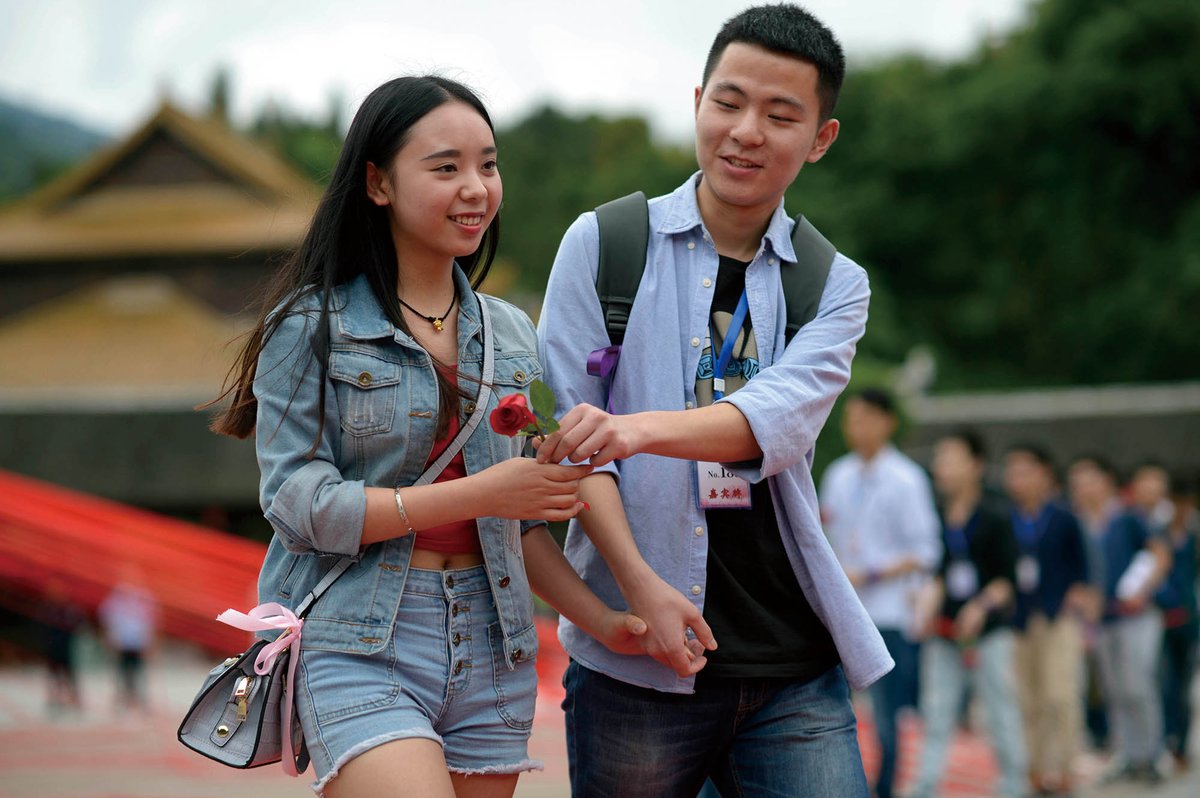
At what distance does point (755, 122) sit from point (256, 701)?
1278 mm

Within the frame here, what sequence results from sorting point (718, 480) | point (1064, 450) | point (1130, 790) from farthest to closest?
point (1064, 450) < point (1130, 790) < point (718, 480)

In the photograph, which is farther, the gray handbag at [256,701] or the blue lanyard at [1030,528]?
the blue lanyard at [1030,528]

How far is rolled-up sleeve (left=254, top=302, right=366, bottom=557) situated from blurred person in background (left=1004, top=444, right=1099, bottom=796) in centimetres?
596

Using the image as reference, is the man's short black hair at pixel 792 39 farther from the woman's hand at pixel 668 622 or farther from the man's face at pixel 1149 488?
the man's face at pixel 1149 488

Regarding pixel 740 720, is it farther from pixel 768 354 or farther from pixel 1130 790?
pixel 1130 790

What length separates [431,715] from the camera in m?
2.37

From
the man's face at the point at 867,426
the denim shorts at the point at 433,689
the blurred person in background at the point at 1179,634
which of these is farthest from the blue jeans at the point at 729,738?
the blurred person in background at the point at 1179,634

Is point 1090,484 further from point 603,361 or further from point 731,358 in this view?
point 603,361

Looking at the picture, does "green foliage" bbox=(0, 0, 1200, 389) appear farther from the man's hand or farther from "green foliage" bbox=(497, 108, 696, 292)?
the man's hand

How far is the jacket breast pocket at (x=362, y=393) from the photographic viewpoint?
7.68ft

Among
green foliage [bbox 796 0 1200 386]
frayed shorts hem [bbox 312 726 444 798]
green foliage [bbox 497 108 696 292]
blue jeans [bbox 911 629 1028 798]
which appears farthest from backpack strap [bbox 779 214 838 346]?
green foliage [bbox 497 108 696 292]

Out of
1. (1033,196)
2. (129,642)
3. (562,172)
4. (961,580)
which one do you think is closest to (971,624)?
(961,580)

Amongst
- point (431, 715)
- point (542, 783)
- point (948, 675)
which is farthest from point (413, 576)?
point (542, 783)

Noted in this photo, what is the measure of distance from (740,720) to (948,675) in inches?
190
